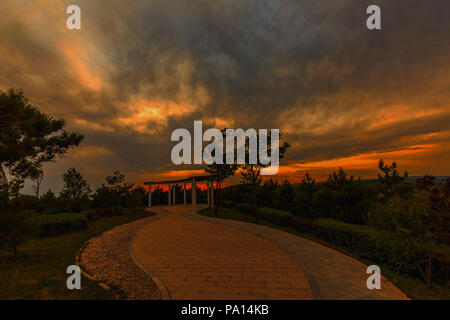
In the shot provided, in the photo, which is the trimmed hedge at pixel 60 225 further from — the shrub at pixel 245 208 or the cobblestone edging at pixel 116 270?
the shrub at pixel 245 208

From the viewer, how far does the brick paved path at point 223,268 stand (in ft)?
16.8

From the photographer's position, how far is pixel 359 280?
5.72 m

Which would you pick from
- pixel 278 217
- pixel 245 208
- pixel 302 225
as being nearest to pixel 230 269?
pixel 302 225

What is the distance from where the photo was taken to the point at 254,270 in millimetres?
6449

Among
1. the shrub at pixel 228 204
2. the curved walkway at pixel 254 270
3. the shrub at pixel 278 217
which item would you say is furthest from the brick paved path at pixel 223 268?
the shrub at pixel 228 204

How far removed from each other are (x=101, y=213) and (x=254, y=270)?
19.6 meters

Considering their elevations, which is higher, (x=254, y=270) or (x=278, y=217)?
(x=254, y=270)

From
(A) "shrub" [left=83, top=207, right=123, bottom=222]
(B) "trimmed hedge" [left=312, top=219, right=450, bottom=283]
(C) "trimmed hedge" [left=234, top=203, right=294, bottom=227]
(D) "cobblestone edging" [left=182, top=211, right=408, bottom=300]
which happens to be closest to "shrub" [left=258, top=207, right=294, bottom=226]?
(C) "trimmed hedge" [left=234, top=203, right=294, bottom=227]

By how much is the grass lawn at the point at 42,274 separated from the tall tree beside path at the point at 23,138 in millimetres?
2625

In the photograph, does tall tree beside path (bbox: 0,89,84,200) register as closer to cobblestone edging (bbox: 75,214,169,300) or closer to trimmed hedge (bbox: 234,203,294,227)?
cobblestone edging (bbox: 75,214,169,300)

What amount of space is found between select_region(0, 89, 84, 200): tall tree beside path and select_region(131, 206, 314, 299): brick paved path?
594 cm

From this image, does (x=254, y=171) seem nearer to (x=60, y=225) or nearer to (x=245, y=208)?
(x=245, y=208)

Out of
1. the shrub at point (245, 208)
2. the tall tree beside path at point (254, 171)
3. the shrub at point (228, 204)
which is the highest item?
the tall tree beside path at point (254, 171)
